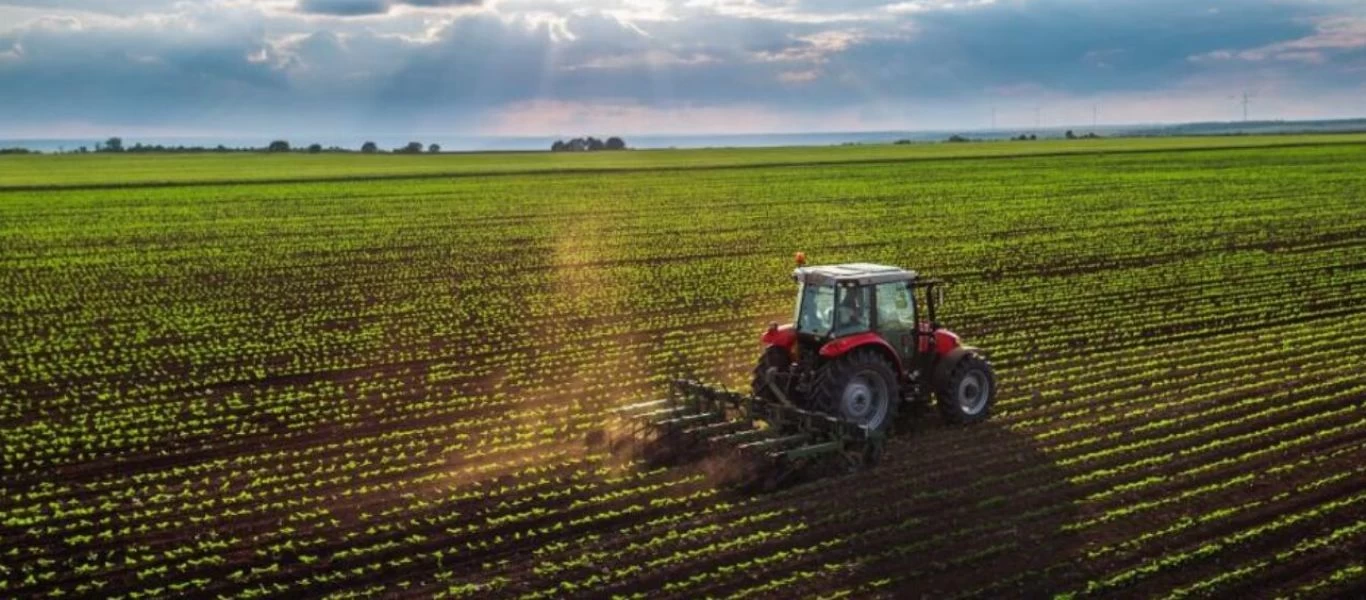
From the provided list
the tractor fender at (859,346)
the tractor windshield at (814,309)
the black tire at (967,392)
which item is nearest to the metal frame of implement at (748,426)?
the tractor fender at (859,346)

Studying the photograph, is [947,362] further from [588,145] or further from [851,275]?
[588,145]

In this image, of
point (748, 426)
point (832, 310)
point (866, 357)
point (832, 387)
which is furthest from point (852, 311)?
point (748, 426)

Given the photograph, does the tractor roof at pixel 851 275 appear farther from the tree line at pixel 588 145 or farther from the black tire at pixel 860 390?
the tree line at pixel 588 145

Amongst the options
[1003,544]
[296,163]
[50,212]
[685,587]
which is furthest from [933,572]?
[296,163]

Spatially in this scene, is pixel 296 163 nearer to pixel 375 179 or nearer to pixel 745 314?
pixel 375 179

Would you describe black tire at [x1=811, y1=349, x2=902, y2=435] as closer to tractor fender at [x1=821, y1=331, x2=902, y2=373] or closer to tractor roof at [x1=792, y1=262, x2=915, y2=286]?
tractor fender at [x1=821, y1=331, x2=902, y2=373]

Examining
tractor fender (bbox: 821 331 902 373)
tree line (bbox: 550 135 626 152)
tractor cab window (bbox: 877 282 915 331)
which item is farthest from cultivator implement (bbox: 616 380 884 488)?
tree line (bbox: 550 135 626 152)
